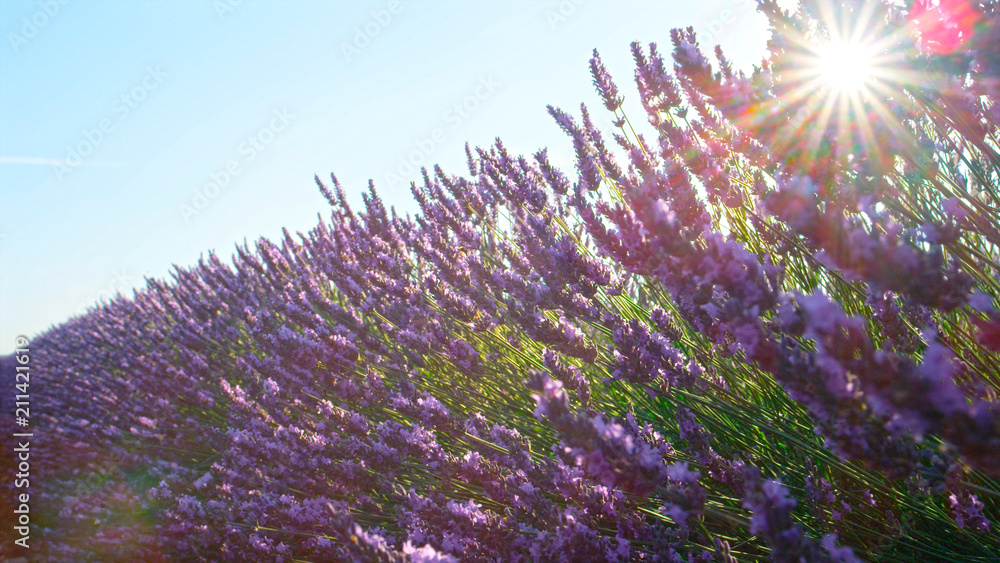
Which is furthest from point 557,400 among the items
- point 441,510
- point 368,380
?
point 368,380

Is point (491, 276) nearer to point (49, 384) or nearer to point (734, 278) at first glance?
point (734, 278)

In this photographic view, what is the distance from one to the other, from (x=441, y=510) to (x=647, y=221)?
1358 mm

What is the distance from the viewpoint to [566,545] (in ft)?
4.50

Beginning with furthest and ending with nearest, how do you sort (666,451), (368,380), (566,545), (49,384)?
1. (49,384)
2. (368,380)
3. (666,451)
4. (566,545)

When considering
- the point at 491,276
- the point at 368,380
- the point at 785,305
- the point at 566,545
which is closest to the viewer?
the point at 785,305

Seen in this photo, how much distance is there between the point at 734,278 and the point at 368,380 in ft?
6.50

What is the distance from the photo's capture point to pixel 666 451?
1700 millimetres

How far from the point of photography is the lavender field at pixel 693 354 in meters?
1.01

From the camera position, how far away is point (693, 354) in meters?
2.19

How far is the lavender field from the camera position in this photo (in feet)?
3.31

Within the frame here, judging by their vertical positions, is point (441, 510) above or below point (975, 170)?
below

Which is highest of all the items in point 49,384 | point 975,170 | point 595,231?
point 49,384

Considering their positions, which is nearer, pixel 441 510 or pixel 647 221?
pixel 647 221

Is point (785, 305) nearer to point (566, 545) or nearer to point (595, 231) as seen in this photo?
point (595, 231)
